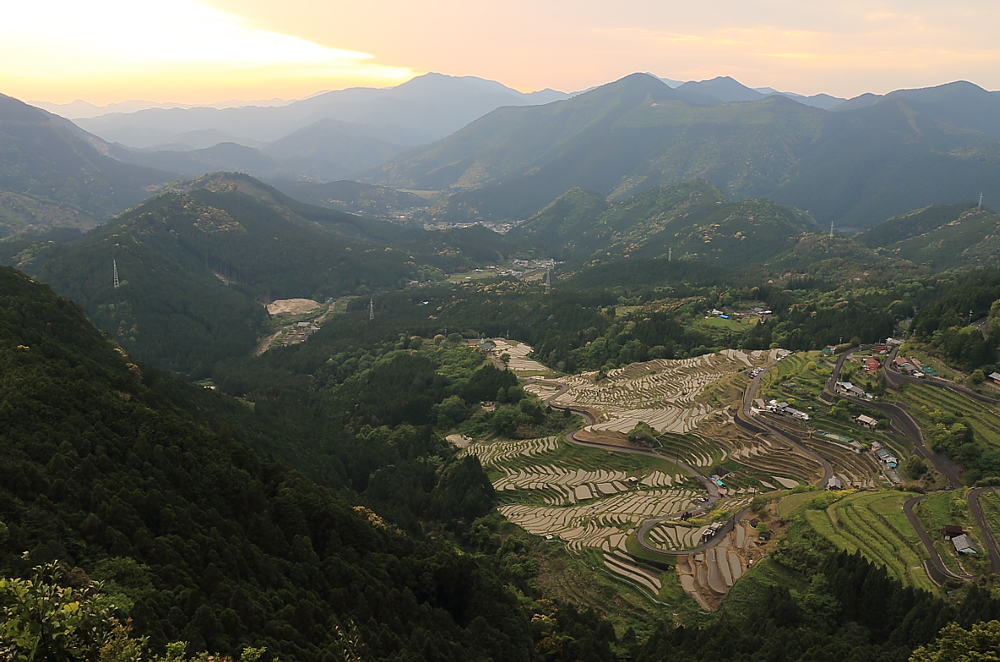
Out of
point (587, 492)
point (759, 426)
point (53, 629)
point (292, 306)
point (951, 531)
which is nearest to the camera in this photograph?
point (53, 629)

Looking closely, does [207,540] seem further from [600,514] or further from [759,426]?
[759,426]

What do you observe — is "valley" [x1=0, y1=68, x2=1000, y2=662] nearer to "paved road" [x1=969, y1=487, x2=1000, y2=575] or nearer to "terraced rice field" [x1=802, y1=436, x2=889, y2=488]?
"paved road" [x1=969, y1=487, x2=1000, y2=575]

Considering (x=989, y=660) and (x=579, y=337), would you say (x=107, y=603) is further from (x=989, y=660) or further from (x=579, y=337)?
(x=579, y=337)

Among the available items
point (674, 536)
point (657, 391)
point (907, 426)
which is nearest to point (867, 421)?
point (907, 426)

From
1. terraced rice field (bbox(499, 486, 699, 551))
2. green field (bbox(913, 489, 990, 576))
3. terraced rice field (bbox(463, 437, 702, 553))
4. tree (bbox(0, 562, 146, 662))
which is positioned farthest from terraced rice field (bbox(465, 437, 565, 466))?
tree (bbox(0, 562, 146, 662))

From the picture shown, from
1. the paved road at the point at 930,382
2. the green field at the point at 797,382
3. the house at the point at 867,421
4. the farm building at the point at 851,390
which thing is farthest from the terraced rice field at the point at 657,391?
the paved road at the point at 930,382

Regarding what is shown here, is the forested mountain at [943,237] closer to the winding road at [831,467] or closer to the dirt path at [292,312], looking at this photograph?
the winding road at [831,467]
